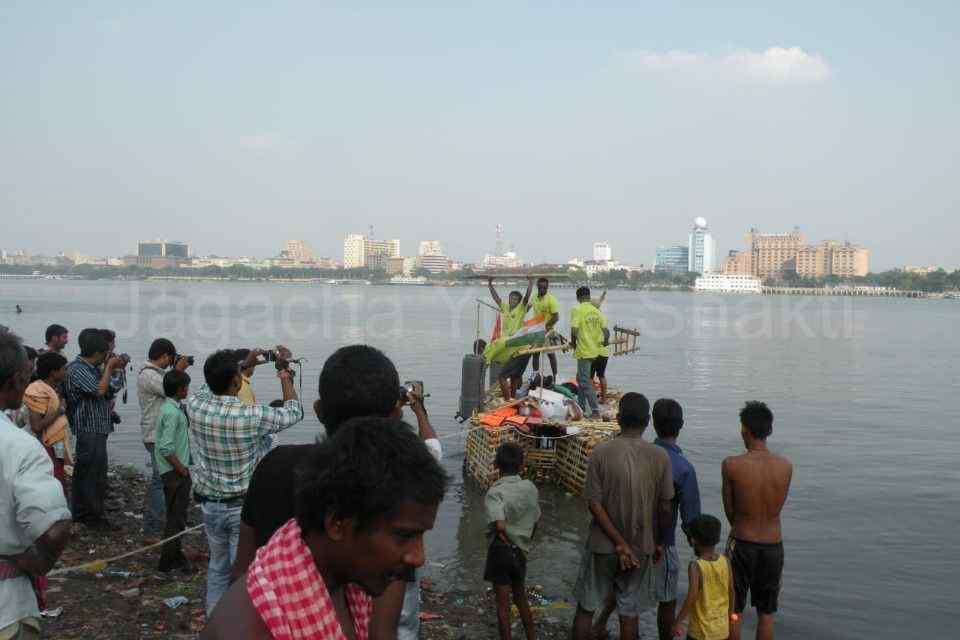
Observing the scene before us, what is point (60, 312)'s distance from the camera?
63.0m

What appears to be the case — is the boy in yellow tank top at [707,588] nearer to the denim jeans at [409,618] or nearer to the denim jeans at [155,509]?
the denim jeans at [409,618]

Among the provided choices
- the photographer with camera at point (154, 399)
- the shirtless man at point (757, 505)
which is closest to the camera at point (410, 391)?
the shirtless man at point (757, 505)

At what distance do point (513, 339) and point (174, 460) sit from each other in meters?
6.55

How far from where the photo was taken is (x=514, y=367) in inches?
529

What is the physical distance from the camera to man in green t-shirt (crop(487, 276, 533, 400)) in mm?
13227

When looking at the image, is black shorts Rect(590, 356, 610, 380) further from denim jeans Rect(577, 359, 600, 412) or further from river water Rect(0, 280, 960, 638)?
river water Rect(0, 280, 960, 638)

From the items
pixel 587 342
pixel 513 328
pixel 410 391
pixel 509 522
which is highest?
pixel 410 391

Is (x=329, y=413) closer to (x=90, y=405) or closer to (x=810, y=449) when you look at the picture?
(x=90, y=405)

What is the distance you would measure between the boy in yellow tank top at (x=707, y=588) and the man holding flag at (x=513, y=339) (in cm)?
747

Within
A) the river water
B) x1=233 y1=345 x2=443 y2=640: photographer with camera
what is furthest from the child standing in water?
x1=233 y1=345 x2=443 y2=640: photographer with camera

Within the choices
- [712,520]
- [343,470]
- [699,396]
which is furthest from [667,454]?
[699,396]

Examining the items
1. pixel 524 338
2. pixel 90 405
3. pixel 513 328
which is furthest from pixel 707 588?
pixel 513 328

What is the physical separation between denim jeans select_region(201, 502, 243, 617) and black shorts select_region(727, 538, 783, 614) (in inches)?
138

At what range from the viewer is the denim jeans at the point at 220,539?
17.6 feet
